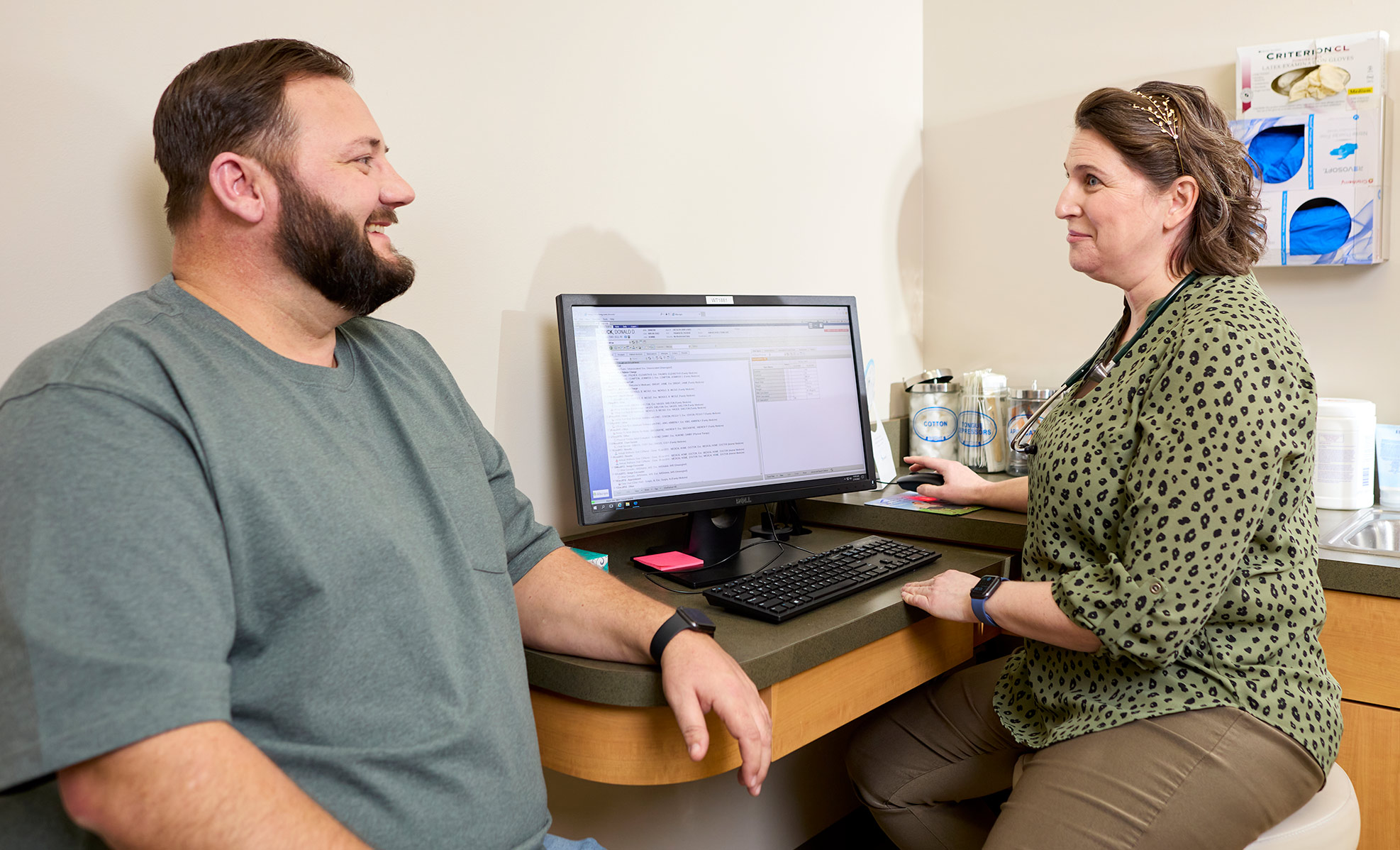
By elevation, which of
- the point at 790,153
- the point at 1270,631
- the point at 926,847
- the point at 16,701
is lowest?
the point at 926,847

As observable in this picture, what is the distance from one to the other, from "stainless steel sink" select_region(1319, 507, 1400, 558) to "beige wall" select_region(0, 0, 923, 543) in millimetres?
1051

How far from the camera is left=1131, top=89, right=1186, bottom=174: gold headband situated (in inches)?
54.8

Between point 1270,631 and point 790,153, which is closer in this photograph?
point 1270,631

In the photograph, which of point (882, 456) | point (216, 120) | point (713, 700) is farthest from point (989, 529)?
point (216, 120)

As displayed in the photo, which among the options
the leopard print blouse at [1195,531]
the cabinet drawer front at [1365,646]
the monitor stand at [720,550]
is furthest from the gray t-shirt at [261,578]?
the cabinet drawer front at [1365,646]

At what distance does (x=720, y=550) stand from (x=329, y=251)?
86 centimetres

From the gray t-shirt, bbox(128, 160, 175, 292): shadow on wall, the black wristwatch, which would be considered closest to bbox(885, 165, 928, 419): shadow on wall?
the black wristwatch

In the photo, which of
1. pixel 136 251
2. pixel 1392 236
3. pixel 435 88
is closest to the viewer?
pixel 136 251

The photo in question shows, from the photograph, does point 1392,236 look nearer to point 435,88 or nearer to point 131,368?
point 435,88

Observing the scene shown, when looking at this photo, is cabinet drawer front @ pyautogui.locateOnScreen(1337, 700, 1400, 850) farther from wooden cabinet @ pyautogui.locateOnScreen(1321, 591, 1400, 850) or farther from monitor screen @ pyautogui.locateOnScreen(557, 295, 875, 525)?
monitor screen @ pyautogui.locateOnScreen(557, 295, 875, 525)

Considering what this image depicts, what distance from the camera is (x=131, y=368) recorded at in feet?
2.73

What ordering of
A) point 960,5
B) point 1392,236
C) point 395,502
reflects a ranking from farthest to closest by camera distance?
point 960,5, point 1392,236, point 395,502

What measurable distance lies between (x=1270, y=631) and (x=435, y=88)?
55.2 inches

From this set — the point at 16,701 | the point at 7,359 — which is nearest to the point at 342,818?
the point at 16,701
